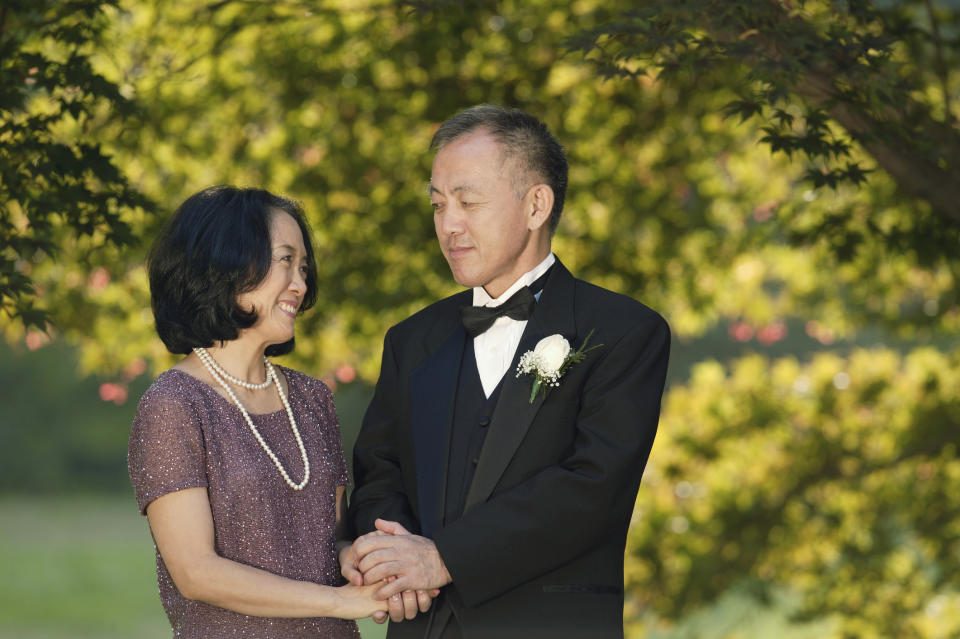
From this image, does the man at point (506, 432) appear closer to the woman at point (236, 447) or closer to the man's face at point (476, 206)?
the man's face at point (476, 206)

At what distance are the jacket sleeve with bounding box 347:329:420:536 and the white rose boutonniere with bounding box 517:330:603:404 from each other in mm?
501

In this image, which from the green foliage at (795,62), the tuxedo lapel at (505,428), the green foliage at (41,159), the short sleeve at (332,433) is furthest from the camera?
the green foliage at (41,159)

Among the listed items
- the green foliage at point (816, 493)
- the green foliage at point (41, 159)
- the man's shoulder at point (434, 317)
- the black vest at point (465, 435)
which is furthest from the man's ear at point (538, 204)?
the green foliage at point (816, 493)

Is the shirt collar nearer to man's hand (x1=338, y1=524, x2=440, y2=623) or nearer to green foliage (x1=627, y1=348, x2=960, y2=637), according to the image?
man's hand (x1=338, y1=524, x2=440, y2=623)

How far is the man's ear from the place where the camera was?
3.26 metres

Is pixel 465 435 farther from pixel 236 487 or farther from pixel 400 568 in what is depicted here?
pixel 236 487

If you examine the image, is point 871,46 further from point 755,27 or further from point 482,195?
point 482,195

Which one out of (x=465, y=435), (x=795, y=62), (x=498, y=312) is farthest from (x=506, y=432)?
(x=795, y=62)

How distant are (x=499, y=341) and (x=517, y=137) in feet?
1.93

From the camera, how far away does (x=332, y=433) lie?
3475mm

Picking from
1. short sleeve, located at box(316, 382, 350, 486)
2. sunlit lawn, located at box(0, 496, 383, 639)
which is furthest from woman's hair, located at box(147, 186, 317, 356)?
sunlit lawn, located at box(0, 496, 383, 639)

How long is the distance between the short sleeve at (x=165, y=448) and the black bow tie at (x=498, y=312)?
2.67ft

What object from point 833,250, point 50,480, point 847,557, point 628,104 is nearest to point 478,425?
point 833,250

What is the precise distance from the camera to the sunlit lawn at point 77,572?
17833mm
